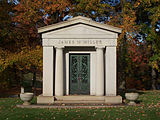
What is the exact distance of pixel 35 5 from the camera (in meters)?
21.6

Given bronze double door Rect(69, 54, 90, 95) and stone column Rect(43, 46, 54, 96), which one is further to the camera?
bronze double door Rect(69, 54, 90, 95)

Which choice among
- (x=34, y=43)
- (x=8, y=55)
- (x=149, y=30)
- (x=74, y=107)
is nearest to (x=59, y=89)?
(x=74, y=107)

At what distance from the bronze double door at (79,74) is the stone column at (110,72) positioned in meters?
1.60

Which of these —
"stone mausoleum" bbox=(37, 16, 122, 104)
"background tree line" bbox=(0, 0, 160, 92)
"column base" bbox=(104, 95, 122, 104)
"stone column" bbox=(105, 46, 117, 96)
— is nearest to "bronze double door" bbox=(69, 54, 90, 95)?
"stone mausoleum" bbox=(37, 16, 122, 104)

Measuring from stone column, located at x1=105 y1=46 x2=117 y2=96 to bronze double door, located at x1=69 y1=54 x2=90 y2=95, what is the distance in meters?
1.60

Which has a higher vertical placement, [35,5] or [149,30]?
[35,5]

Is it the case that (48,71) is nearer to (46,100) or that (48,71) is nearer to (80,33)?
(46,100)

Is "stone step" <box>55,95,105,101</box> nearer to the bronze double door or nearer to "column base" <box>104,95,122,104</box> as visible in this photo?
"column base" <box>104,95,122,104</box>

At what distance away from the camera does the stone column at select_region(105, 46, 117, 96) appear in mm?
13242

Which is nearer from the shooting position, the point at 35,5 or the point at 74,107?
the point at 74,107

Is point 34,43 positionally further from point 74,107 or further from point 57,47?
point 74,107

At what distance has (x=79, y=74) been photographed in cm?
1459

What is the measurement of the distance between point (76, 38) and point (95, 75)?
254 centimetres

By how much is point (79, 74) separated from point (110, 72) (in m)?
2.12
